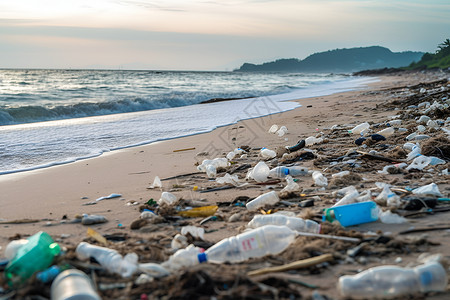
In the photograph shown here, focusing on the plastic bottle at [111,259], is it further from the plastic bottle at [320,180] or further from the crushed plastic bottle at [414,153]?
the crushed plastic bottle at [414,153]

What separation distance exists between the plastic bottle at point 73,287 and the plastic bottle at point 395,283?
3.36 feet

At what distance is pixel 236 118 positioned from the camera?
9922 mm

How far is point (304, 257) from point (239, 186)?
173cm

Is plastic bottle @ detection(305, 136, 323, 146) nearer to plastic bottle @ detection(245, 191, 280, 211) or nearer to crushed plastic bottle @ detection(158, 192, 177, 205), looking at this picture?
plastic bottle @ detection(245, 191, 280, 211)

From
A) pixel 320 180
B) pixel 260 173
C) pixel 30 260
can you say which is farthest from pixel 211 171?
pixel 30 260

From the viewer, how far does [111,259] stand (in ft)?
6.42

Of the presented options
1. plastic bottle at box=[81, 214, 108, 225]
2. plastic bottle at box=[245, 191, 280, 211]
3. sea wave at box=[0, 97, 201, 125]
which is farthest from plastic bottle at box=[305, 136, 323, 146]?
sea wave at box=[0, 97, 201, 125]

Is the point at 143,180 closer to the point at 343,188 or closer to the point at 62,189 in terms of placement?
the point at 62,189

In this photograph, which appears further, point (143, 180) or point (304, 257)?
point (143, 180)

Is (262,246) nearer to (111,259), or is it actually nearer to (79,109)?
(111,259)

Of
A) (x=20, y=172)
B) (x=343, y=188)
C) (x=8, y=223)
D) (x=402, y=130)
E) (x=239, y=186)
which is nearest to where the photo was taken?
(x=8, y=223)

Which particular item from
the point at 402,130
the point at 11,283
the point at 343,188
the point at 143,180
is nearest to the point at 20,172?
the point at 143,180

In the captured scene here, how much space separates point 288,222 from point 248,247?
0.41 metres

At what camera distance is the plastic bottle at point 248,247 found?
2039 mm
